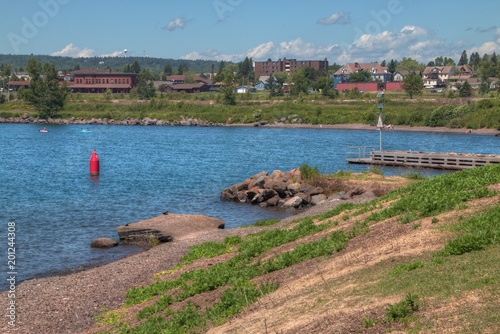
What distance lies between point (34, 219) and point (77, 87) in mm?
158811

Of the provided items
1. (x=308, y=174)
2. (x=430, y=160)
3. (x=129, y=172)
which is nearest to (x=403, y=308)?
(x=308, y=174)

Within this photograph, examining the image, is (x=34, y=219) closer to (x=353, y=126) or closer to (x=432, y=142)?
(x=432, y=142)

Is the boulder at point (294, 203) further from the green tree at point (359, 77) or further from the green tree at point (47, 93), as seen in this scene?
the green tree at point (359, 77)

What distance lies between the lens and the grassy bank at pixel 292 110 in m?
111

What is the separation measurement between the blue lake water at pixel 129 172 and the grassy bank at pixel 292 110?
30.3ft

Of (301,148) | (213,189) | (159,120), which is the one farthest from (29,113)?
(213,189)

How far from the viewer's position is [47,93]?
140 metres

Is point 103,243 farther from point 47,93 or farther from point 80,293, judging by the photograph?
point 47,93

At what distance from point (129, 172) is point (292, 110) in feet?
254

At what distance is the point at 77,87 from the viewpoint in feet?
617

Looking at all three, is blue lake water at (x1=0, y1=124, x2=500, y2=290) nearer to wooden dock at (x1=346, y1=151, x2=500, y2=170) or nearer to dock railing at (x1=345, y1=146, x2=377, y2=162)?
dock railing at (x1=345, y1=146, x2=377, y2=162)

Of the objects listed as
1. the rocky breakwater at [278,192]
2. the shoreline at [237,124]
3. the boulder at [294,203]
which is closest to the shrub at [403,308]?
the rocky breakwater at [278,192]

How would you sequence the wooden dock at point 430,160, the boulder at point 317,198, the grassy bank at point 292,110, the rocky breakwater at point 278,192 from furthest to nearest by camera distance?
the grassy bank at point 292,110, the wooden dock at point 430,160, the rocky breakwater at point 278,192, the boulder at point 317,198

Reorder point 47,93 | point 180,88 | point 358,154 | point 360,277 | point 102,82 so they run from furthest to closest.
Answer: point 102,82 → point 180,88 → point 47,93 → point 358,154 → point 360,277
